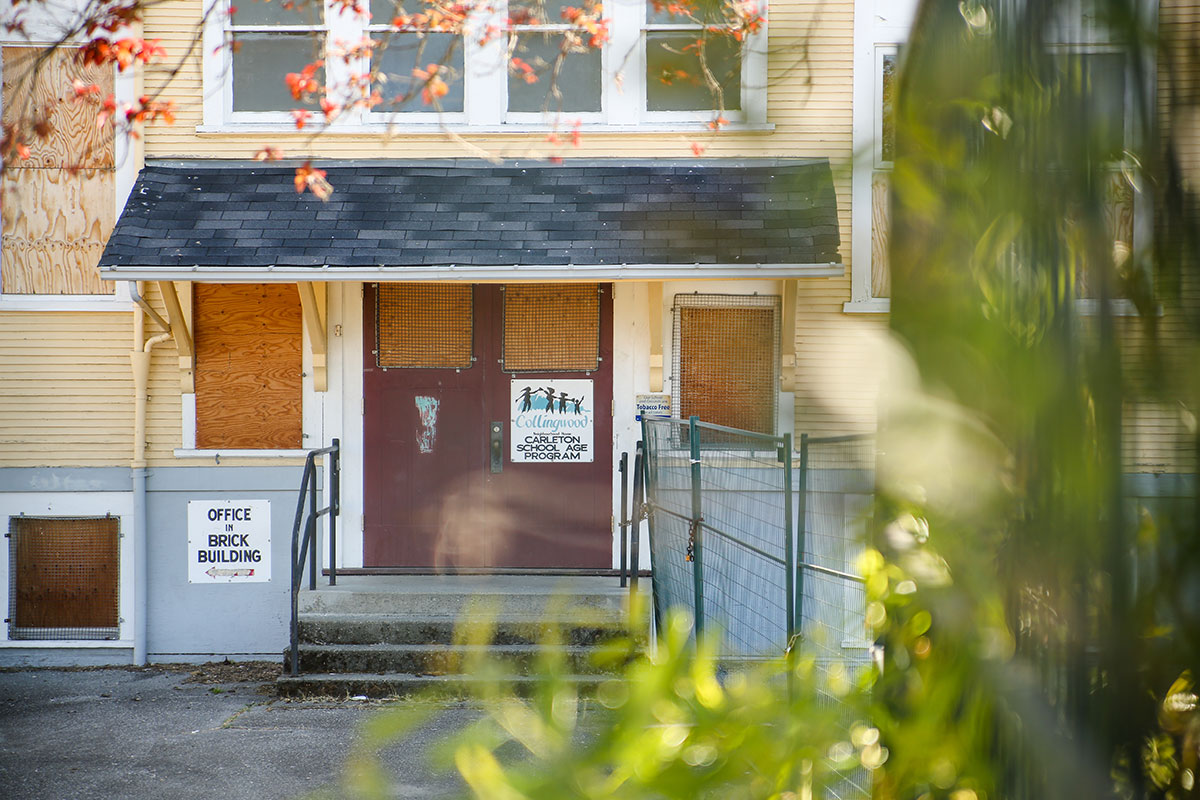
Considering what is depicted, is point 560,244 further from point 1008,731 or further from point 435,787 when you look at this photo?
point 1008,731

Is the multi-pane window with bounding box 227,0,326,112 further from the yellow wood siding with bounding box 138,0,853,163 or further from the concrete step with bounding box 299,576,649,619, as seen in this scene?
the concrete step with bounding box 299,576,649,619

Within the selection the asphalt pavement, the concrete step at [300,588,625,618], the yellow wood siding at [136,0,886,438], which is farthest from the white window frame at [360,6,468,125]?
the asphalt pavement

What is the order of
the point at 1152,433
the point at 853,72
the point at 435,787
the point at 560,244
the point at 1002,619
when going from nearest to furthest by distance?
the point at 1152,433
the point at 1002,619
the point at 435,787
the point at 560,244
the point at 853,72

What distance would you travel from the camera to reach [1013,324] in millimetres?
674

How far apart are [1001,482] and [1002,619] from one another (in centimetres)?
10

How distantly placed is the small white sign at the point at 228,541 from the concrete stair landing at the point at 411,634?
891mm

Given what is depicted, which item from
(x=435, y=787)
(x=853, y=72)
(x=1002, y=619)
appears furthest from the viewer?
(x=853, y=72)

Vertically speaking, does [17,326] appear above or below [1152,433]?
above

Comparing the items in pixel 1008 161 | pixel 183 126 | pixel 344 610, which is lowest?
pixel 344 610

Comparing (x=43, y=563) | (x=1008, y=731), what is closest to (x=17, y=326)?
(x=43, y=563)

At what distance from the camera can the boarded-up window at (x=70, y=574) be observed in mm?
8492

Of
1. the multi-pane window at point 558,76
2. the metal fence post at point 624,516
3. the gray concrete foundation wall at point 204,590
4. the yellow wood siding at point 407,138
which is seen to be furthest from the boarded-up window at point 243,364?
the metal fence post at point 624,516

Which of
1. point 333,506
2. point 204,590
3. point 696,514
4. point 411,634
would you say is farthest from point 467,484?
point 696,514

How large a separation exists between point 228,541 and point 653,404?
11.2ft
